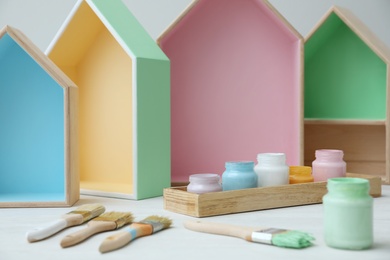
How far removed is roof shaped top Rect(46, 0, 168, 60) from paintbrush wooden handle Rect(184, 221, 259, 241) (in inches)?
17.6

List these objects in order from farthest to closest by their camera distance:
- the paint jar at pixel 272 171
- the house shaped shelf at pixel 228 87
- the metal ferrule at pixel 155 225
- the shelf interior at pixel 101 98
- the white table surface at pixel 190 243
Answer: the house shaped shelf at pixel 228 87 < the shelf interior at pixel 101 98 < the paint jar at pixel 272 171 < the metal ferrule at pixel 155 225 < the white table surface at pixel 190 243

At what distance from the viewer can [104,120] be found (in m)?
1.35

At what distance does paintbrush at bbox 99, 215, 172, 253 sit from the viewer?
0.74 metres

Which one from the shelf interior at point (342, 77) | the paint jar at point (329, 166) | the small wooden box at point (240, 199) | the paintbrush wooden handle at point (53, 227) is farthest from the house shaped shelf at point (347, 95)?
the paintbrush wooden handle at point (53, 227)

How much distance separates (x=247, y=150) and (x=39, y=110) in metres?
0.58

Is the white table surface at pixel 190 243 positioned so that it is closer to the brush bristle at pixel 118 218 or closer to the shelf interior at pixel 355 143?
the brush bristle at pixel 118 218

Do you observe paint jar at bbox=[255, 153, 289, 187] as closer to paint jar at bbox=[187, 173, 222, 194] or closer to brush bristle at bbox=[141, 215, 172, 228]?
paint jar at bbox=[187, 173, 222, 194]

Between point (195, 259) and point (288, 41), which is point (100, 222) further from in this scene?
point (288, 41)

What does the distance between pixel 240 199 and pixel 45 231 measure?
36 cm

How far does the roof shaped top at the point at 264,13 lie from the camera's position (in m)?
1.38

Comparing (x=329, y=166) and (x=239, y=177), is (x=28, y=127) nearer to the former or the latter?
(x=239, y=177)

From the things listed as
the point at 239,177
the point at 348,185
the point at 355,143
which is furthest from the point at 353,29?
the point at 348,185

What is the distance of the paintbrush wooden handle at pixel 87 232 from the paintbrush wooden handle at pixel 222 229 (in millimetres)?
125

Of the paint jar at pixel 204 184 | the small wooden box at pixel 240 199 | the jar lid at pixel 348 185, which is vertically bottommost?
the small wooden box at pixel 240 199
